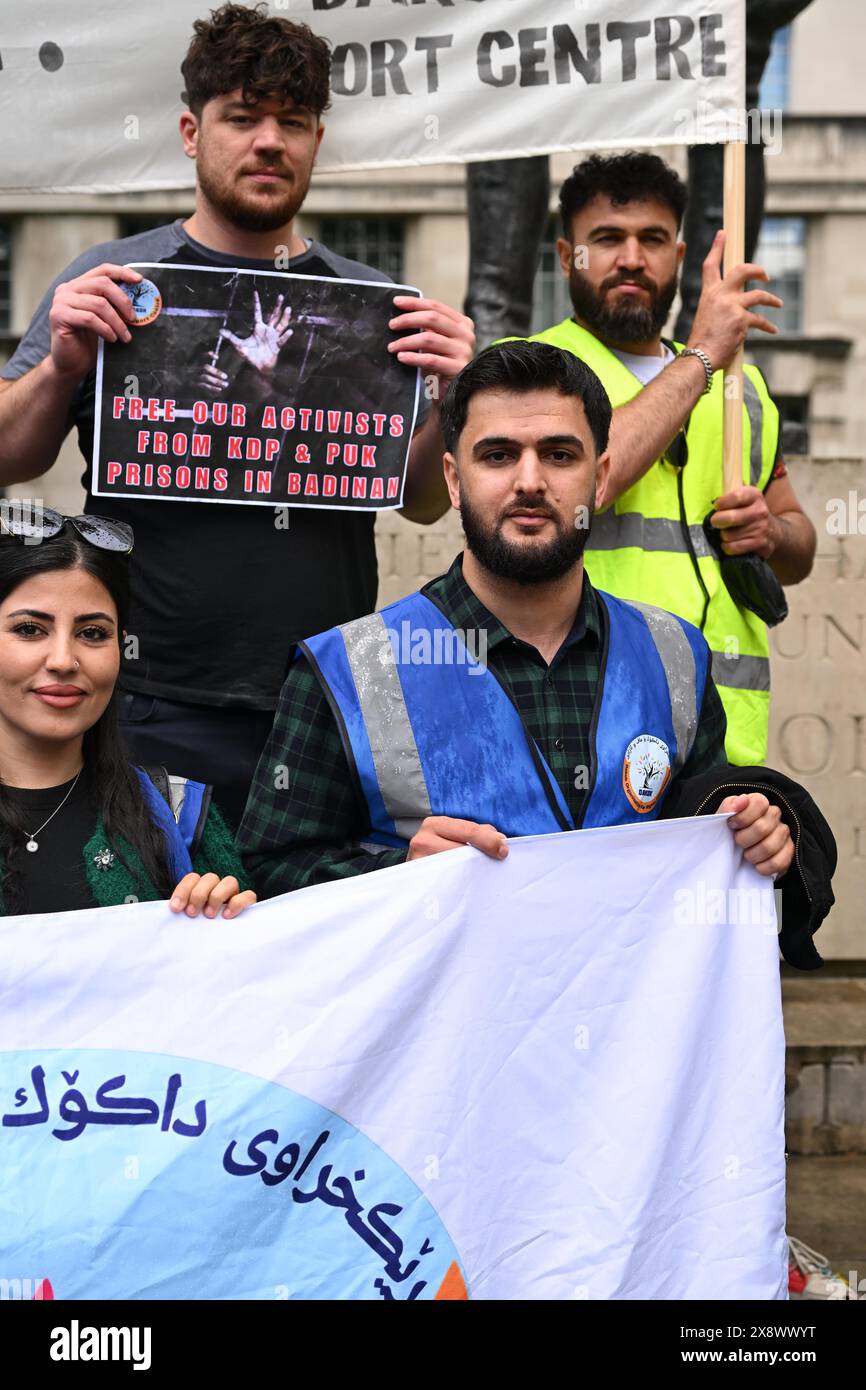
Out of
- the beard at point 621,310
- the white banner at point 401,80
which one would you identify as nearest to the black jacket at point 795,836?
the beard at point 621,310

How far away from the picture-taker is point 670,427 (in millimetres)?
3592

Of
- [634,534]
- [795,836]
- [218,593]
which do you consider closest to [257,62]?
[218,593]

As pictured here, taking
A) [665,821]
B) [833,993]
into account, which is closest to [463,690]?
[665,821]

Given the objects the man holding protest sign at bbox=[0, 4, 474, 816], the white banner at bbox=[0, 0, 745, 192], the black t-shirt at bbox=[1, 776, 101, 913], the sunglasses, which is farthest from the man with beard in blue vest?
the white banner at bbox=[0, 0, 745, 192]

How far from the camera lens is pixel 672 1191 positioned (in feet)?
8.93

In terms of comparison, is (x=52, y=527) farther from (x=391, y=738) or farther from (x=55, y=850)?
(x=391, y=738)

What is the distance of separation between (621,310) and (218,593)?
116 centimetres

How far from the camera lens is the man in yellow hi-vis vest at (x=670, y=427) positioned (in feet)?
12.1

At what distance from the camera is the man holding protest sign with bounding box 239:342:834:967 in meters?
2.86

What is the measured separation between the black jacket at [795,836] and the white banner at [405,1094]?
0.37ft

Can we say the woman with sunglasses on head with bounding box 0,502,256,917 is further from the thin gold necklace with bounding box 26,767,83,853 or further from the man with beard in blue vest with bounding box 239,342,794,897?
the man with beard in blue vest with bounding box 239,342,794,897

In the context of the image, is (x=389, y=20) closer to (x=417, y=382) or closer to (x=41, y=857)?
(x=417, y=382)

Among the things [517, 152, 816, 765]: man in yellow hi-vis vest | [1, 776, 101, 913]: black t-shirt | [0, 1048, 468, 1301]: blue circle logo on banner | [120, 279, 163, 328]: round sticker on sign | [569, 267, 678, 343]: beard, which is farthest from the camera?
[569, 267, 678, 343]: beard
